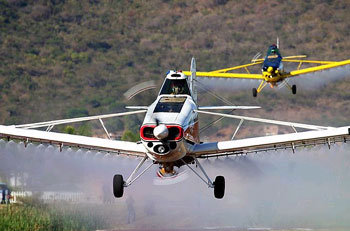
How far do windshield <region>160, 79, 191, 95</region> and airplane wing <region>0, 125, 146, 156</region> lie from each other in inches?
76.1

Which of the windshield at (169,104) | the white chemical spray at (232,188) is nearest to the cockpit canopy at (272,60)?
the white chemical spray at (232,188)

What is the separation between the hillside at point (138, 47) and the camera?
6644 centimetres

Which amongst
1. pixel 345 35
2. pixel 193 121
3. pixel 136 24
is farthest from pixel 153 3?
pixel 193 121

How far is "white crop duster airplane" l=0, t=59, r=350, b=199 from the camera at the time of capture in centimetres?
2494

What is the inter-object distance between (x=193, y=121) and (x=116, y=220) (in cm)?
1114

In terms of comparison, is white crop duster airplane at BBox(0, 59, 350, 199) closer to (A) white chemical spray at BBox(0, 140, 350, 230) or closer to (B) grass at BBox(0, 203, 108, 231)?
(B) grass at BBox(0, 203, 108, 231)

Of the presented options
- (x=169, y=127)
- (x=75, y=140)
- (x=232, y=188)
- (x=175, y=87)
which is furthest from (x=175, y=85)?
(x=232, y=188)

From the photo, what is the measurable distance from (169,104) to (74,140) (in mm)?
3629

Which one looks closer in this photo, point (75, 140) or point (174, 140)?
point (174, 140)

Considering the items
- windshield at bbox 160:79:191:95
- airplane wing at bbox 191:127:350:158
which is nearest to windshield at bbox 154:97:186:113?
windshield at bbox 160:79:191:95

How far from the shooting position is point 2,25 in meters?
117

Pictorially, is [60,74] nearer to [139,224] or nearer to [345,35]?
[345,35]

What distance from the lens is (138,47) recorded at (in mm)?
103375

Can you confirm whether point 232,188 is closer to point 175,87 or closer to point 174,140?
point 175,87
